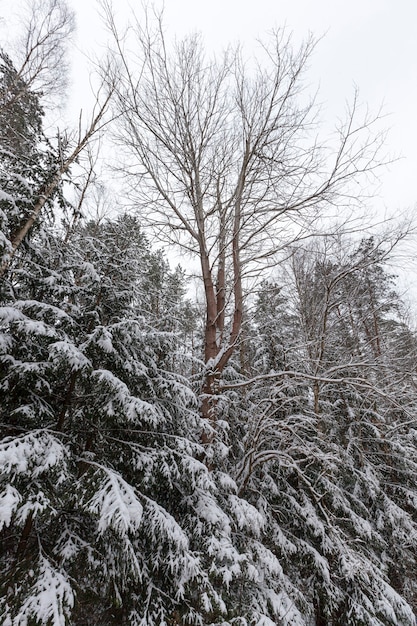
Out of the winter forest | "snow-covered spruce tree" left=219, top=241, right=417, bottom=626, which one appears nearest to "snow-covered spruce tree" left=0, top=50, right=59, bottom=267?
the winter forest

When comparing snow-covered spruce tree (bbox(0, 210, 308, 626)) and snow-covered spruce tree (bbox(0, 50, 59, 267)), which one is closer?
snow-covered spruce tree (bbox(0, 210, 308, 626))

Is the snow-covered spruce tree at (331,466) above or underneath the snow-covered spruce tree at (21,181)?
underneath

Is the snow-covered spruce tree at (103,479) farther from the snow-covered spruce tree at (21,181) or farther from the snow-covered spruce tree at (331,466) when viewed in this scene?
the snow-covered spruce tree at (331,466)

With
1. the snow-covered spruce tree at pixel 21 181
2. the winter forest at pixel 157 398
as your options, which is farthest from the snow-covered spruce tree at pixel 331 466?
the snow-covered spruce tree at pixel 21 181

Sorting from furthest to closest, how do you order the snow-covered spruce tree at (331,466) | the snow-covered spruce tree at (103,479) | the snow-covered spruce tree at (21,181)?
the snow-covered spruce tree at (331,466) → the snow-covered spruce tree at (21,181) → the snow-covered spruce tree at (103,479)

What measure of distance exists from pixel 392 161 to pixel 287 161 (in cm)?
160

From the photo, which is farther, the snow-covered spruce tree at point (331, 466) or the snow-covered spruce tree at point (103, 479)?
the snow-covered spruce tree at point (331, 466)

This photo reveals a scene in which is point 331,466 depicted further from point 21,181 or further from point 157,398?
point 21,181

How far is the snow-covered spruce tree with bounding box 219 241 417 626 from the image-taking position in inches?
188

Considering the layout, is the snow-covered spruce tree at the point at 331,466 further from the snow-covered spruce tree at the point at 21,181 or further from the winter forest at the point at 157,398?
the snow-covered spruce tree at the point at 21,181

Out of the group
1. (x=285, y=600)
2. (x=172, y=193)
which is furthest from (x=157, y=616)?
(x=172, y=193)

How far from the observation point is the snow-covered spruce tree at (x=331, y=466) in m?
4.77

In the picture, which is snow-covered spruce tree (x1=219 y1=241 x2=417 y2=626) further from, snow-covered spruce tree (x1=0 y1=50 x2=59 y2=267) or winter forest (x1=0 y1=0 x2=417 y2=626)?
snow-covered spruce tree (x1=0 y1=50 x2=59 y2=267)

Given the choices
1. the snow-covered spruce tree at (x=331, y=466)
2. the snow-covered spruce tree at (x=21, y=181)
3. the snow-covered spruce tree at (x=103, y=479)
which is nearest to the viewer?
the snow-covered spruce tree at (x=103, y=479)
